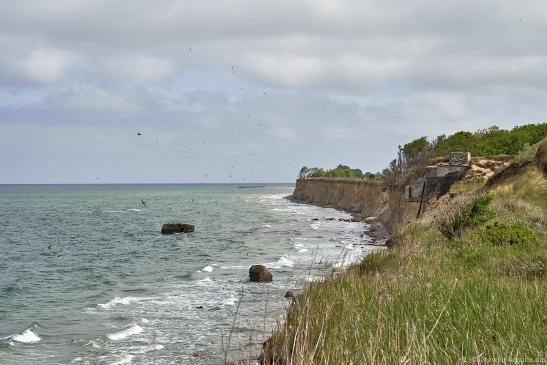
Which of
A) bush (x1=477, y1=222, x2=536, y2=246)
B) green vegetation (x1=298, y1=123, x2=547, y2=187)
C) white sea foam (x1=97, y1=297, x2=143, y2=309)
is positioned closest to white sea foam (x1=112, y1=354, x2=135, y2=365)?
white sea foam (x1=97, y1=297, x2=143, y2=309)

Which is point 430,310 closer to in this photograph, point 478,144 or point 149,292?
point 149,292

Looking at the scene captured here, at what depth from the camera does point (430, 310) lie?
8.14 meters

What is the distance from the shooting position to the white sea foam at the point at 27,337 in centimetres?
1704

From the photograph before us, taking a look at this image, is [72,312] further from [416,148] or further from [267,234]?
[416,148]

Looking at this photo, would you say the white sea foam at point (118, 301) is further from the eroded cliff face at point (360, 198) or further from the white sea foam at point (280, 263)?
the eroded cliff face at point (360, 198)

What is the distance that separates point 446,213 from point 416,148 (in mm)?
80339

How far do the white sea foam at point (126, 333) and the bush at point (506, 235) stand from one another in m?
11.0

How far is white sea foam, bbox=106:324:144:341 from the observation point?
1709cm

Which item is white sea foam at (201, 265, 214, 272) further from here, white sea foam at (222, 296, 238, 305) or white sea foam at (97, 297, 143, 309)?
white sea foam at (222, 296, 238, 305)

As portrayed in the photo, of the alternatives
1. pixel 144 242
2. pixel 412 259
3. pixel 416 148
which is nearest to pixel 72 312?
pixel 412 259

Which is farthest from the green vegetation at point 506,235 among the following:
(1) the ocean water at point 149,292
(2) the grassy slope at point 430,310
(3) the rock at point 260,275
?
(3) the rock at point 260,275

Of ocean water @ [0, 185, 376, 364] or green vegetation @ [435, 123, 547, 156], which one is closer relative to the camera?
ocean water @ [0, 185, 376, 364]

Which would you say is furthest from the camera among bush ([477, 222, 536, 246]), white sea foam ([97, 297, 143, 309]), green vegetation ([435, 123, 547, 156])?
green vegetation ([435, 123, 547, 156])

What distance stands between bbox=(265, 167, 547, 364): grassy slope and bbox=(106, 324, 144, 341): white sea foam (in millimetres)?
7372
